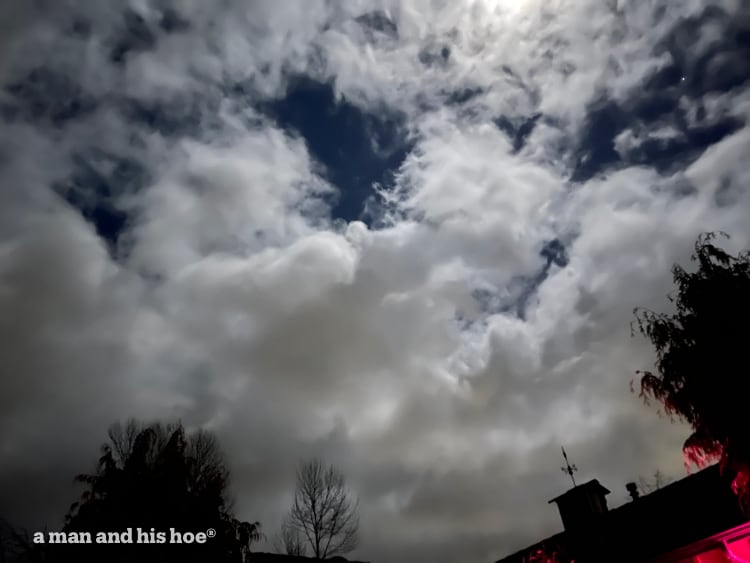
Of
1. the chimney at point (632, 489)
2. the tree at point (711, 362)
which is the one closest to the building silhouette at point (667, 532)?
the tree at point (711, 362)

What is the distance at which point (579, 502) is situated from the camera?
54.6 feet

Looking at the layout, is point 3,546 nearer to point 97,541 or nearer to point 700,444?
point 97,541

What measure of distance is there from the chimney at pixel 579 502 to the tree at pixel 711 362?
7693mm

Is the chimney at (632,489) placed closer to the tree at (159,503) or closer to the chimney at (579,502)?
the chimney at (579,502)

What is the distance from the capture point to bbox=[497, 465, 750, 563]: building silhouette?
10117 millimetres

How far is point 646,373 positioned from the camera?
406 inches

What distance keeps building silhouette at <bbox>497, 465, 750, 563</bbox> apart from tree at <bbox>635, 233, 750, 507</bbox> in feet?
3.22

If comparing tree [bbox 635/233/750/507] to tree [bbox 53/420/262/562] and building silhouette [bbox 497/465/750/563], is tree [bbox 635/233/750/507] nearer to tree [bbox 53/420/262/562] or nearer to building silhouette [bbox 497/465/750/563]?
building silhouette [bbox 497/465/750/563]

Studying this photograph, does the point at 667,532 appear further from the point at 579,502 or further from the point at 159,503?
the point at 159,503

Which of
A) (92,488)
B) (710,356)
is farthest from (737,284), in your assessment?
(92,488)

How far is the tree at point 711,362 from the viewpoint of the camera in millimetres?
9266

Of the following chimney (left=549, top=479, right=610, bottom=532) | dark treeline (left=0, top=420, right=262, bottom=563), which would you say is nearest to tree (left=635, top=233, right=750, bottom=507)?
chimney (left=549, top=479, right=610, bottom=532)

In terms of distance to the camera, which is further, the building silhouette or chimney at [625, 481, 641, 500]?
chimney at [625, 481, 641, 500]

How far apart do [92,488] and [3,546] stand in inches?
117
